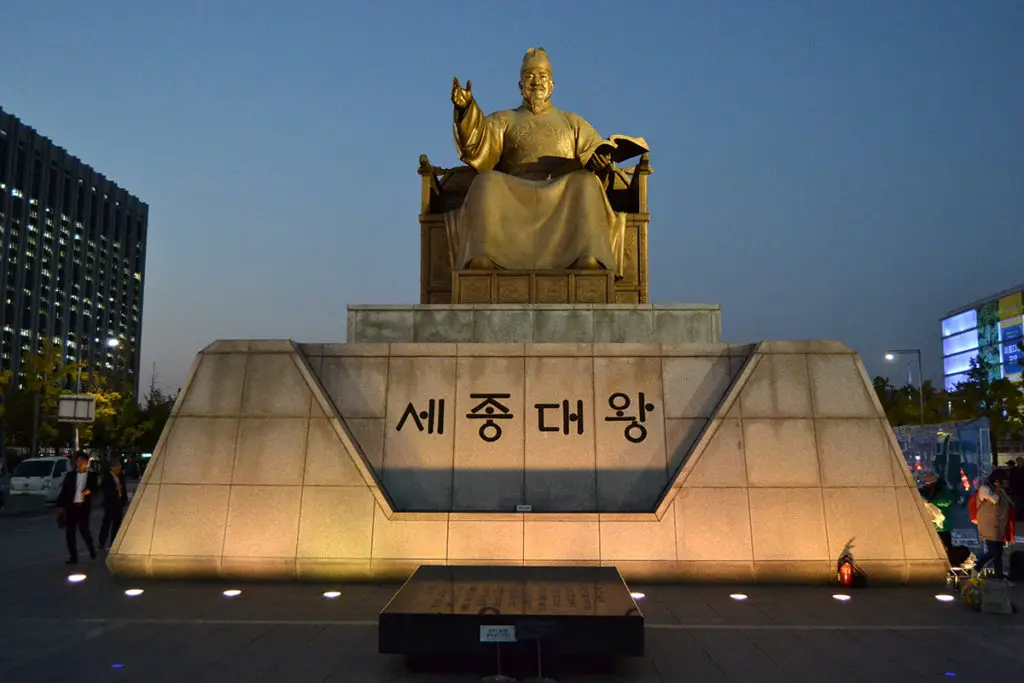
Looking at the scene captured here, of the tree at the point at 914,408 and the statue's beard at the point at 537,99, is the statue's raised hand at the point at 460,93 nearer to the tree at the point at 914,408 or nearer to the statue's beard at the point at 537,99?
the statue's beard at the point at 537,99

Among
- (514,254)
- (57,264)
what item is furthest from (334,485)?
(57,264)

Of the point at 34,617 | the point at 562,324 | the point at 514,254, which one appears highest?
the point at 514,254

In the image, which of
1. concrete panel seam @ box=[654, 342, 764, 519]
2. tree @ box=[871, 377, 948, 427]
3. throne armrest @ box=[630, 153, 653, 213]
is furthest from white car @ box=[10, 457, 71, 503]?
tree @ box=[871, 377, 948, 427]

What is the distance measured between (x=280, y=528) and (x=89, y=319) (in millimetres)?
101836

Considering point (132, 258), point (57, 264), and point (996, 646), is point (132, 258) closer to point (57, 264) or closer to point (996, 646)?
point (57, 264)

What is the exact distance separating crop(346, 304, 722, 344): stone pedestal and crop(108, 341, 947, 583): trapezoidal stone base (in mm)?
778

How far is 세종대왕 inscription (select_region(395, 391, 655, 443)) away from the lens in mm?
8680

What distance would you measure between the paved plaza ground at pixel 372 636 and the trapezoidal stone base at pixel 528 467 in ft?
1.32

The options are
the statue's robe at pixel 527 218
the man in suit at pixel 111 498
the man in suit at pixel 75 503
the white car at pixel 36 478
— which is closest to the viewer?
the man in suit at pixel 75 503

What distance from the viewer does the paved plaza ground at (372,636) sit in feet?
16.0

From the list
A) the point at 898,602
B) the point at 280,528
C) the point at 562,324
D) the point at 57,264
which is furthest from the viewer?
the point at 57,264

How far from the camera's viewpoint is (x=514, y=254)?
35.9 ft

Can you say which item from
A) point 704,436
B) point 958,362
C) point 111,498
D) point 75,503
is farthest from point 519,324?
point 958,362

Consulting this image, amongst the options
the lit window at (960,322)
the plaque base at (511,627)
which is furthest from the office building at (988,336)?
the plaque base at (511,627)
